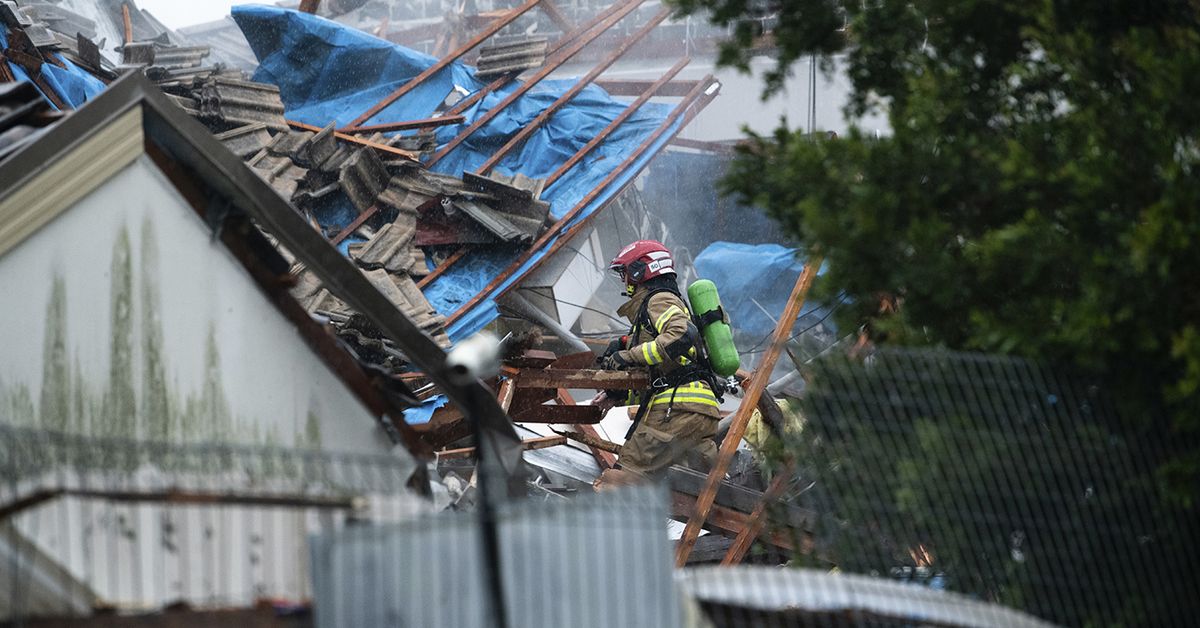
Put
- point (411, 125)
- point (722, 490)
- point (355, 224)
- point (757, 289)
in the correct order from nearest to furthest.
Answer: point (722, 490) < point (355, 224) < point (411, 125) < point (757, 289)

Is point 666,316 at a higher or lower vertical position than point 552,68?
lower

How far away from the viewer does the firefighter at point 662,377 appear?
31.4 ft

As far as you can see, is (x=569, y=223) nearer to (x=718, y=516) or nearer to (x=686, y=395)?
(x=686, y=395)

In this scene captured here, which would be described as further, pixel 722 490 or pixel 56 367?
pixel 722 490

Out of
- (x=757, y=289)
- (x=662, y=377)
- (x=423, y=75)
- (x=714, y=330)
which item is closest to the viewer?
(x=662, y=377)

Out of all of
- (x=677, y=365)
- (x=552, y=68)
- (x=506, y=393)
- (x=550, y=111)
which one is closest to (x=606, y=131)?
(x=550, y=111)

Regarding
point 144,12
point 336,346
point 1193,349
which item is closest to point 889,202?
point 1193,349

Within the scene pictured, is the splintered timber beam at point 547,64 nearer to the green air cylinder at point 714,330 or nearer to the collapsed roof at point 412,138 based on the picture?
the collapsed roof at point 412,138

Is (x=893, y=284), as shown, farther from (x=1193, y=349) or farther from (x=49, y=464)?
(x=49, y=464)

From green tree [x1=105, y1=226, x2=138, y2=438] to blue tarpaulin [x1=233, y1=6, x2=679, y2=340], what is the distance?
6518 millimetres

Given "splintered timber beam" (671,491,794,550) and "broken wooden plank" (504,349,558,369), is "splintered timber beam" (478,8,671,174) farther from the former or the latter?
"splintered timber beam" (671,491,794,550)

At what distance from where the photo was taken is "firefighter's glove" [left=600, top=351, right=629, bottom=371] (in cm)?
957

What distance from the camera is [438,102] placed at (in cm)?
1391

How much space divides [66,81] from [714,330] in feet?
21.0
